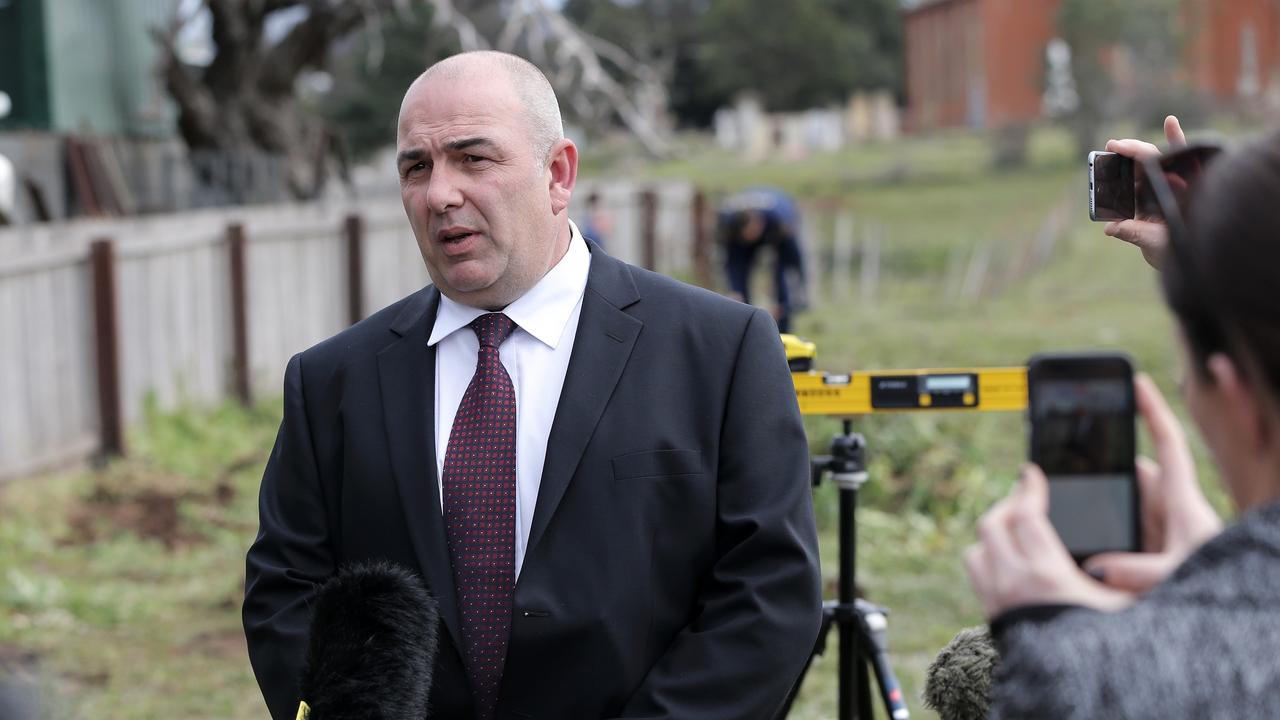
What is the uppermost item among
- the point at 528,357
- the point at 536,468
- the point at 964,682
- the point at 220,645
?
the point at 528,357

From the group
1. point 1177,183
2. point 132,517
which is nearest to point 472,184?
point 1177,183

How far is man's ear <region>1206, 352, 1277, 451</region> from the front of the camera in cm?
142

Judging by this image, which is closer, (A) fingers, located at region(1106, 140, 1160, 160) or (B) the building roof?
(A) fingers, located at region(1106, 140, 1160, 160)

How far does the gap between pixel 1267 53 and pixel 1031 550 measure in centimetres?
5415

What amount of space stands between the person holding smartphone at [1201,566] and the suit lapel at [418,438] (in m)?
1.38

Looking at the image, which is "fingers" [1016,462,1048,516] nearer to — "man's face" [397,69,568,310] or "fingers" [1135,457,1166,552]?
"fingers" [1135,457,1166,552]

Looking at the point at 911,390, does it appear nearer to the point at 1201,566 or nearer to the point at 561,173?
the point at 561,173

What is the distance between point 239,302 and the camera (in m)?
11.2

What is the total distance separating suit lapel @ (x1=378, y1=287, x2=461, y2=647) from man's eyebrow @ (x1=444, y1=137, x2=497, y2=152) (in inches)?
13.5

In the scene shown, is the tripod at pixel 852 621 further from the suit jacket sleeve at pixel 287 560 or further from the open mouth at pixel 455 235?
the suit jacket sleeve at pixel 287 560

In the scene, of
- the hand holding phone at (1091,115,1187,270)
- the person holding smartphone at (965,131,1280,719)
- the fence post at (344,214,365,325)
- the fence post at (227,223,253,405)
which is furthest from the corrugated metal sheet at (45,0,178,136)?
the person holding smartphone at (965,131,1280,719)

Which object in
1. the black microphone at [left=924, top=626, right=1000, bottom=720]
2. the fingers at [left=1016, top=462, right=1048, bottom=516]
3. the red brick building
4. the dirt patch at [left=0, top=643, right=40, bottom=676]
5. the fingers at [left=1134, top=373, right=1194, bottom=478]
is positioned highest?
the red brick building

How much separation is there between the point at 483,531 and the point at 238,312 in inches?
351

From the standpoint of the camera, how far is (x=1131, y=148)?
2451 mm
